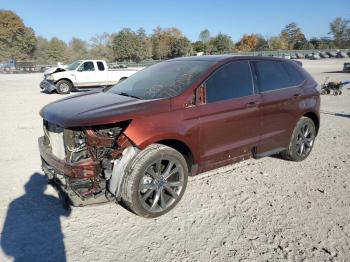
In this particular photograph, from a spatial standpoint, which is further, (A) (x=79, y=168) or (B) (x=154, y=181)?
(B) (x=154, y=181)

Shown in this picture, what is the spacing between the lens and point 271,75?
503 centimetres

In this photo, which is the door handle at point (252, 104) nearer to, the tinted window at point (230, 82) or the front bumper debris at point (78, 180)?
the tinted window at point (230, 82)

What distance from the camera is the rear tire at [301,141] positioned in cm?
542

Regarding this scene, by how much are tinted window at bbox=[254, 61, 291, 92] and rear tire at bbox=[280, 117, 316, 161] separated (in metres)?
0.78

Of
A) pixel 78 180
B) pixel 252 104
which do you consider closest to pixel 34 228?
pixel 78 180

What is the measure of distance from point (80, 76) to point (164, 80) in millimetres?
13859

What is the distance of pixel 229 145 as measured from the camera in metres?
4.39

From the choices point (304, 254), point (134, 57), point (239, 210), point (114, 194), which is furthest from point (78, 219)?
point (134, 57)

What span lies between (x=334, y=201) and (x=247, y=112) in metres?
1.58

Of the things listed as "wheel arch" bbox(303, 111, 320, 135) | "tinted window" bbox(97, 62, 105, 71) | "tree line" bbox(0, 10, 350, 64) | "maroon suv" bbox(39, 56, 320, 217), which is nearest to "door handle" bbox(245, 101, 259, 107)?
"maroon suv" bbox(39, 56, 320, 217)

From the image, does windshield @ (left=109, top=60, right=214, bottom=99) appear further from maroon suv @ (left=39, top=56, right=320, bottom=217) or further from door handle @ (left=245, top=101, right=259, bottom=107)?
door handle @ (left=245, top=101, right=259, bottom=107)

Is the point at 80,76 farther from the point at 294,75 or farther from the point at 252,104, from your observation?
the point at 252,104

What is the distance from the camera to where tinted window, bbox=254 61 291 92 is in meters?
4.83

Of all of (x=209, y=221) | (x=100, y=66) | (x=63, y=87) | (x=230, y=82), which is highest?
(x=100, y=66)
